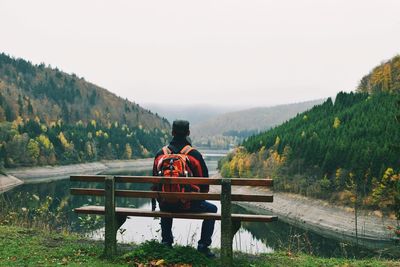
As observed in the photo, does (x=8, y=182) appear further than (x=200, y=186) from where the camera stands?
Yes

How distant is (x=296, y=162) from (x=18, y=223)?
80.7 meters

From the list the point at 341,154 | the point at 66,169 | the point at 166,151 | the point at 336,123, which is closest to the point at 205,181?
the point at 166,151

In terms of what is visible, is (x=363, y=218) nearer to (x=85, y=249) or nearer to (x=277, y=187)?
(x=277, y=187)

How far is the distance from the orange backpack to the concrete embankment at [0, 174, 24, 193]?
80.1 m

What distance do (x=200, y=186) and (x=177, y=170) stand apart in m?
0.62

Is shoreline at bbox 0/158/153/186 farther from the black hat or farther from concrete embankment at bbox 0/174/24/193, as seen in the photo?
the black hat

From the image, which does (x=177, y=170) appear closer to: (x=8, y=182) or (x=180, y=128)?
(x=180, y=128)

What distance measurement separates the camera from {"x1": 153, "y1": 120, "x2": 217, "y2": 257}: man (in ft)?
32.7

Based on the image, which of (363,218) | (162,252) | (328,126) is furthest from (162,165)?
(328,126)

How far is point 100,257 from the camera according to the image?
402 inches

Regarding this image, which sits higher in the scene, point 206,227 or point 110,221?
point 110,221

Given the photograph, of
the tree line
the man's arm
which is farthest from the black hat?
the tree line

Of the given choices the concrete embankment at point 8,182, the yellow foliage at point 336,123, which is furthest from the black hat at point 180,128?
the yellow foliage at point 336,123

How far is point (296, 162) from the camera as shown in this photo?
91.9 m
